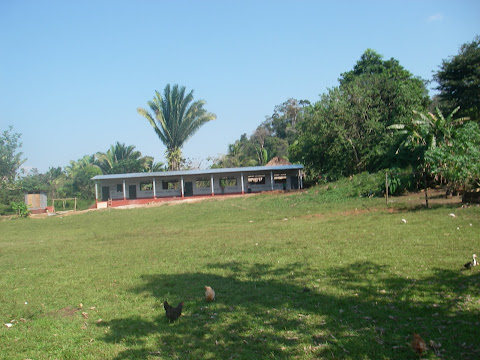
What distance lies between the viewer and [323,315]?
214 inches

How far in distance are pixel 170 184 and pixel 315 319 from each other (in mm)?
39077

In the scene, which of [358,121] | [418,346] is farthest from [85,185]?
[418,346]

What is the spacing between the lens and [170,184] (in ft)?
142

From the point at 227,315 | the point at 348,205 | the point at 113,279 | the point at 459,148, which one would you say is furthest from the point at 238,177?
the point at 227,315

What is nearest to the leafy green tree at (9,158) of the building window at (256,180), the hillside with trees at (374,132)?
the hillside with trees at (374,132)

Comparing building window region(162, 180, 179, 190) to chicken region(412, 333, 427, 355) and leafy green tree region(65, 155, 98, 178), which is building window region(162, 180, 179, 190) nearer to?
leafy green tree region(65, 155, 98, 178)

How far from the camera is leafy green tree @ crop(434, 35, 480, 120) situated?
2908cm

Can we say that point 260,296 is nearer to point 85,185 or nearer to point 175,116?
point 175,116

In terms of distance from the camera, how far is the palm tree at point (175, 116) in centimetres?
4644

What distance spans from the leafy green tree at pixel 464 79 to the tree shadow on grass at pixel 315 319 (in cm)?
2738

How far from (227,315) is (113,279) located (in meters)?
3.81

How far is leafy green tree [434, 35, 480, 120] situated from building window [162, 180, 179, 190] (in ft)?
87.2

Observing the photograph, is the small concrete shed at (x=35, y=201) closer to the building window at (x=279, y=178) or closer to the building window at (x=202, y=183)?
the building window at (x=202, y=183)

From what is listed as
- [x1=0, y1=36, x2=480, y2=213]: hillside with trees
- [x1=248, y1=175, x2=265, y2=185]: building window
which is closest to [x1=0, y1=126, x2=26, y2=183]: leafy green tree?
[x1=0, y1=36, x2=480, y2=213]: hillside with trees
